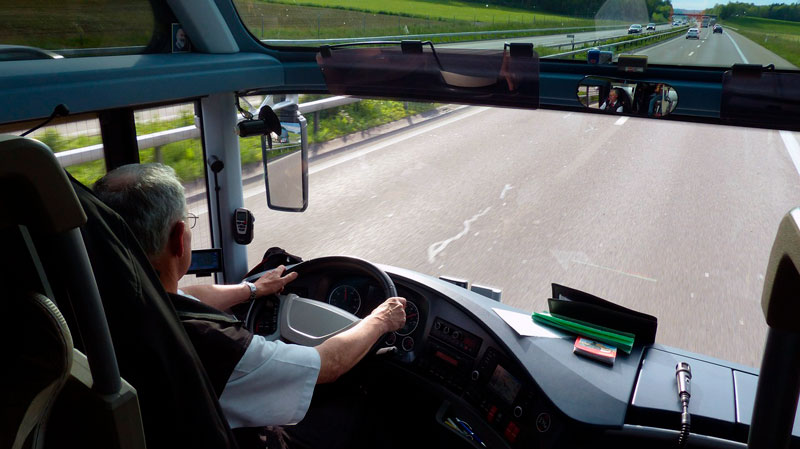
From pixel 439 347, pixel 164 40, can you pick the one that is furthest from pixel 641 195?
pixel 164 40

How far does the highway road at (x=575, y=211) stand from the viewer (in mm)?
2934

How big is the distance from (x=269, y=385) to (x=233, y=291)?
0.99 m

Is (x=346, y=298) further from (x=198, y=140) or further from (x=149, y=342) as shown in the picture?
(x=149, y=342)

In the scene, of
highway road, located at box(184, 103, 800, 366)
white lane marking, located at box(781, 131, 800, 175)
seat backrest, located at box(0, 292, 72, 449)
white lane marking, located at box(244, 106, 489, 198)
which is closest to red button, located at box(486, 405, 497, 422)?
highway road, located at box(184, 103, 800, 366)

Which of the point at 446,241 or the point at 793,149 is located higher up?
the point at 793,149

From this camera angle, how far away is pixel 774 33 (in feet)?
7.00

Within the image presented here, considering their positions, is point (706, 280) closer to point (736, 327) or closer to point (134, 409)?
point (736, 327)

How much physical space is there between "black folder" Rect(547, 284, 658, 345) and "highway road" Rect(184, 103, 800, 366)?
226 mm

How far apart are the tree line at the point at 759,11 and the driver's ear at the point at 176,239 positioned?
75.7 inches

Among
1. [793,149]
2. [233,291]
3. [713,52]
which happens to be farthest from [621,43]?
[233,291]

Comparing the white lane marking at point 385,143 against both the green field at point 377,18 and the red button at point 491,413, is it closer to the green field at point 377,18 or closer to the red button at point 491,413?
the green field at point 377,18

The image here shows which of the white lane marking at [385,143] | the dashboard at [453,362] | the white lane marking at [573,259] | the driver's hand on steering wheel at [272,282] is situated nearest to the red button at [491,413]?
the dashboard at [453,362]

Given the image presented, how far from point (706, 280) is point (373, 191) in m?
2.23

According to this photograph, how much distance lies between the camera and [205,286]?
2.93 metres
